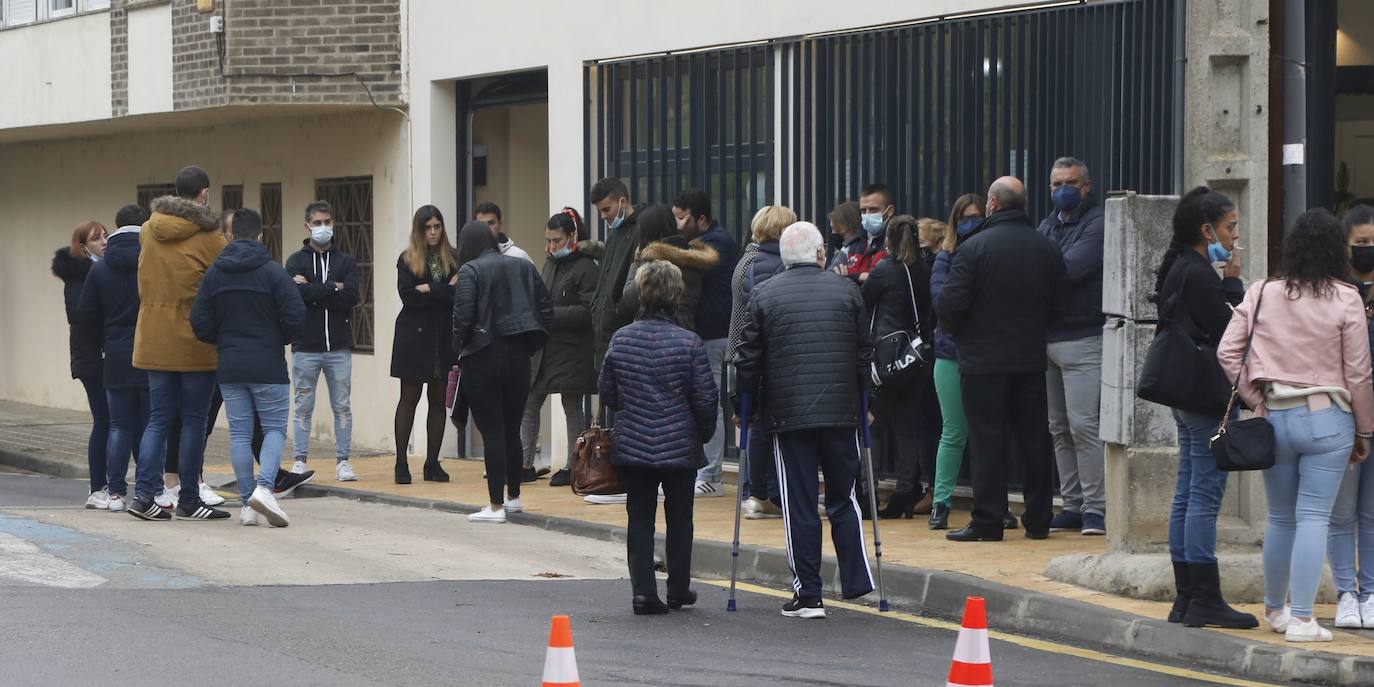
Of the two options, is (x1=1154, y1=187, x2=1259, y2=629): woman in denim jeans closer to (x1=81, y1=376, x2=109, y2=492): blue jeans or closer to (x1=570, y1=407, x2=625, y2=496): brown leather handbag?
(x1=570, y1=407, x2=625, y2=496): brown leather handbag

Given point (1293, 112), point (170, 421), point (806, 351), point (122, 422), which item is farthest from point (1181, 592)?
point (122, 422)

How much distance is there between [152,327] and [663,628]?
15.3 ft

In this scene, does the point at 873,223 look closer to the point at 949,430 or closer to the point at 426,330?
the point at 949,430

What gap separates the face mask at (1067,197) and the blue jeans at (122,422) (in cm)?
571

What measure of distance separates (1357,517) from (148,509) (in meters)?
7.20

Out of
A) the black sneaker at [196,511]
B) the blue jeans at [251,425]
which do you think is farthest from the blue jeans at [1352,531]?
the black sneaker at [196,511]

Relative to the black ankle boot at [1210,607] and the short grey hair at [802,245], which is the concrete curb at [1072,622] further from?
the short grey hair at [802,245]

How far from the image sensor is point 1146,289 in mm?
8945

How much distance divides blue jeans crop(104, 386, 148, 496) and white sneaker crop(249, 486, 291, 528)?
1.09 metres

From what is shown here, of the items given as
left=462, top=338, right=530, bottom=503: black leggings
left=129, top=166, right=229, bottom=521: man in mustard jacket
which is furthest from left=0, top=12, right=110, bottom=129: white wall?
left=462, top=338, right=530, bottom=503: black leggings

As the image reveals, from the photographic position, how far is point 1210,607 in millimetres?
7875

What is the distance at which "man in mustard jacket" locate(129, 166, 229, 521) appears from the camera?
11.7 m

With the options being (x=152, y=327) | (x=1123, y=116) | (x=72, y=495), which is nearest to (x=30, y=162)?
(x=72, y=495)

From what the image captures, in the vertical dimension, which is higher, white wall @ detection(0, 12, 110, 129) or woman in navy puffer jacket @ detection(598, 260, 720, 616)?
white wall @ detection(0, 12, 110, 129)
